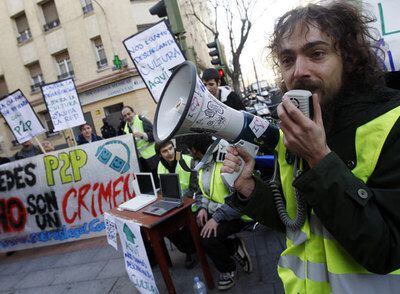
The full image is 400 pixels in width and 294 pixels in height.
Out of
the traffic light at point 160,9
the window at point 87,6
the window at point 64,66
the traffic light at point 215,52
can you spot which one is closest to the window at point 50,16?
the window at point 64,66

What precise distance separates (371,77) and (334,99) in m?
0.18

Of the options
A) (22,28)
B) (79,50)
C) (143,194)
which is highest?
(22,28)

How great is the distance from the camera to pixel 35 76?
767 inches

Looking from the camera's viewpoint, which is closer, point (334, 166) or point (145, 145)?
point (334, 166)

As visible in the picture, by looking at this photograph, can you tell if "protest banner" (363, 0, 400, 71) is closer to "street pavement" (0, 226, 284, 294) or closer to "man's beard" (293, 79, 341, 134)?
"man's beard" (293, 79, 341, 134)

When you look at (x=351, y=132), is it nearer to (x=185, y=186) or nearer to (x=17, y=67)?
(x=185, y=186)

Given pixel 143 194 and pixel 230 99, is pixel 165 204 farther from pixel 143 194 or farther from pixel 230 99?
pixel 230 99

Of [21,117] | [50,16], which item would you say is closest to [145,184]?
[21,117]

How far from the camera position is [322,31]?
125cm

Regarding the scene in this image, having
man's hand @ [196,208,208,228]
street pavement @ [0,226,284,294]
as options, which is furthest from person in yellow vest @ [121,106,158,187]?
man's hand @ [196,208,208,228]

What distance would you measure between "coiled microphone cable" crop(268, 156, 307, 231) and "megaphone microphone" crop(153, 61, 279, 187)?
0.55ft

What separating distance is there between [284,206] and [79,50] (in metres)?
18.3

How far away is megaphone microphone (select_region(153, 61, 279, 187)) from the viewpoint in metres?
1.32

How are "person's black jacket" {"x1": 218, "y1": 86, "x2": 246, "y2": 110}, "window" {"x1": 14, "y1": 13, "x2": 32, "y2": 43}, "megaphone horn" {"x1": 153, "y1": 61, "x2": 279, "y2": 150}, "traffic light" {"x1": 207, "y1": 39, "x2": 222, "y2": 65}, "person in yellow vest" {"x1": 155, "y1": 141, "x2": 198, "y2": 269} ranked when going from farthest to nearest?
"window" {"x1": 14, "y1": 13, "x2": 32, "y2": 43} → "traffic light" {"x1": 207, "y1": 39, "x2": 222, "y2": 65} → "person's black jacket" {"x1": 218, "y1": 86, "x2": 246, "y2": 110} → "person in yellow vest" {"x1": 155, "y1": 141, "x2": 198, "y2": 269} → "megaphone horn" {"x1": 153, "y1": 61, "x2": 279, "y2": 150}
